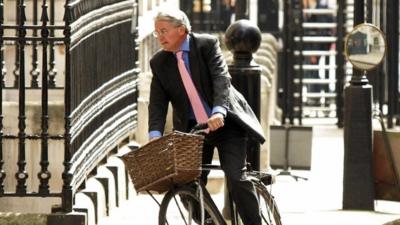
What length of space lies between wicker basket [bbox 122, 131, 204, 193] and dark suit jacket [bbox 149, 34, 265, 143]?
484 mm

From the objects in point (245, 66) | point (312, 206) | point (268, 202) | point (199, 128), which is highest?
point (245, 66)

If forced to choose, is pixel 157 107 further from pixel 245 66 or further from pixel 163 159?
pixel 245 66

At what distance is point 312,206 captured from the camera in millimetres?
15680

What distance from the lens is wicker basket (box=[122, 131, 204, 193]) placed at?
33.0 feet

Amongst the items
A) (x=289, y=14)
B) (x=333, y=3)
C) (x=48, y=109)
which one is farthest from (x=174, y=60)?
(x=333, y=3)

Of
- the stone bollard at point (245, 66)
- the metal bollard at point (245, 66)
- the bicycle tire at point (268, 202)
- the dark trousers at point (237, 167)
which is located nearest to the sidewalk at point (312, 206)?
the metal bollard at point (245, 66)

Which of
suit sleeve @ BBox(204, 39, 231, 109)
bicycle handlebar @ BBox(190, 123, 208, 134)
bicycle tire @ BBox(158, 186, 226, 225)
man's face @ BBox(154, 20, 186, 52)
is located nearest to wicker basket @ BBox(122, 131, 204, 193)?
bicycle tire @ BBox(158, 186, 226, 225)

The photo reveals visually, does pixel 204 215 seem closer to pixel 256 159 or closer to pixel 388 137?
pixel 256 159

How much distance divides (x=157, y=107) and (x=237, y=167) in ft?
2.04

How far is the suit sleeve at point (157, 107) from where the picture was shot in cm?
1059

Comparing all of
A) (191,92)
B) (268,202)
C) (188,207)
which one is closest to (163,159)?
(188,207)

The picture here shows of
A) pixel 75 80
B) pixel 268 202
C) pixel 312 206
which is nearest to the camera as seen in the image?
pixel 268 202

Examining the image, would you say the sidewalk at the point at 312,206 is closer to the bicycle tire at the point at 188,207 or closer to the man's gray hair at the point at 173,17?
the bicycle tire at the point at 188,207

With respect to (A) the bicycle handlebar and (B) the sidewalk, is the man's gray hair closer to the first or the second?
(A) the bicycle handlebar
